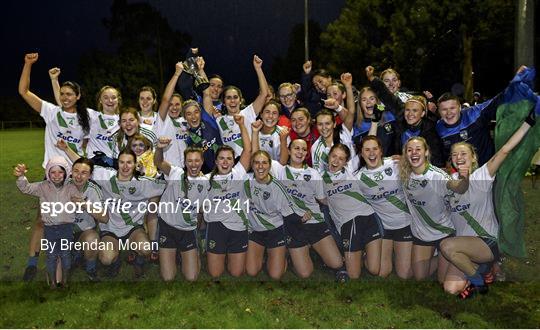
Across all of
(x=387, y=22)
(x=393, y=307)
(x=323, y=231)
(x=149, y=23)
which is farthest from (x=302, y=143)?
(x=149, y=23)

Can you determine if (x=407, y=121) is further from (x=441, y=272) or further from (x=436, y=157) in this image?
(x=441, y=272)

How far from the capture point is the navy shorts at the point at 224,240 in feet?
Answer: 21.3

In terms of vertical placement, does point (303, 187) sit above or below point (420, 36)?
below

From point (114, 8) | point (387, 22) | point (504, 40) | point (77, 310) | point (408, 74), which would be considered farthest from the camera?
point (114, 8)

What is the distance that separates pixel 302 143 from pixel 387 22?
3021 centimetres

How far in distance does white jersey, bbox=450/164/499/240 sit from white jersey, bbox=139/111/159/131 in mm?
3875

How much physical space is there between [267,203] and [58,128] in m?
2.71

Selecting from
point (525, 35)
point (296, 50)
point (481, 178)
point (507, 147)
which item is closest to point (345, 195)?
point (481, 178)

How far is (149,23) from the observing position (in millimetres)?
46844

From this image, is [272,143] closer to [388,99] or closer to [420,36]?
[388,99]

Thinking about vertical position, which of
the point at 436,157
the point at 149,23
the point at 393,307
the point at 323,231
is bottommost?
the point at 393,307

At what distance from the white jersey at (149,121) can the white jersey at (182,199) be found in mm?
1177

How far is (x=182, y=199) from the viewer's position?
21.2ft

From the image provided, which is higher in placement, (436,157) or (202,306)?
(436,157)
